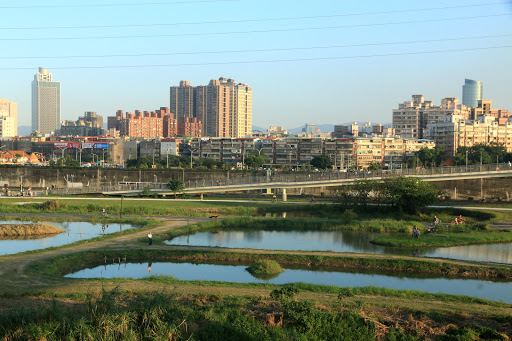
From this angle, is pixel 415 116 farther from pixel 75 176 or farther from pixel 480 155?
pixel 75 176

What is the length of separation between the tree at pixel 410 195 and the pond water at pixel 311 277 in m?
23.6

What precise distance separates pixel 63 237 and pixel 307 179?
3103 centimetres

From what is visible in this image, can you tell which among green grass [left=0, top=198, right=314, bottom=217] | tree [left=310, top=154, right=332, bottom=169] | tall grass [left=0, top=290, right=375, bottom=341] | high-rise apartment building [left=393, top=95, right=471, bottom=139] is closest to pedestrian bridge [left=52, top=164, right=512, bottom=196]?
green grass [left=0, top=198, right=314, bottom=217]

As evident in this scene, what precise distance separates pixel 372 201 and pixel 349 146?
8018 centimetres

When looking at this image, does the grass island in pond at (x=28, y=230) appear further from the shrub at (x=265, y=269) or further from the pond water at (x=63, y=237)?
the shrub at (x=265, y=269)

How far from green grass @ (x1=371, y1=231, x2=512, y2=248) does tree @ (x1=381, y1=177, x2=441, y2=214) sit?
10.7 m

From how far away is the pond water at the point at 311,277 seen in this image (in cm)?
2661

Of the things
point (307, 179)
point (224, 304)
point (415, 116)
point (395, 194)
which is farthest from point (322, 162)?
point (224, 304)

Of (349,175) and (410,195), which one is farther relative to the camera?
(349,175)

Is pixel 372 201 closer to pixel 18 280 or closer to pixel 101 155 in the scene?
pixel 18 280

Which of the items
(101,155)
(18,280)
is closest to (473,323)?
(18,280)

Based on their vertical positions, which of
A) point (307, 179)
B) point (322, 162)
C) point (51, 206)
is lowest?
point (51, 206)

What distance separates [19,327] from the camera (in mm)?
16500

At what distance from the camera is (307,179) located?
6303 cm
